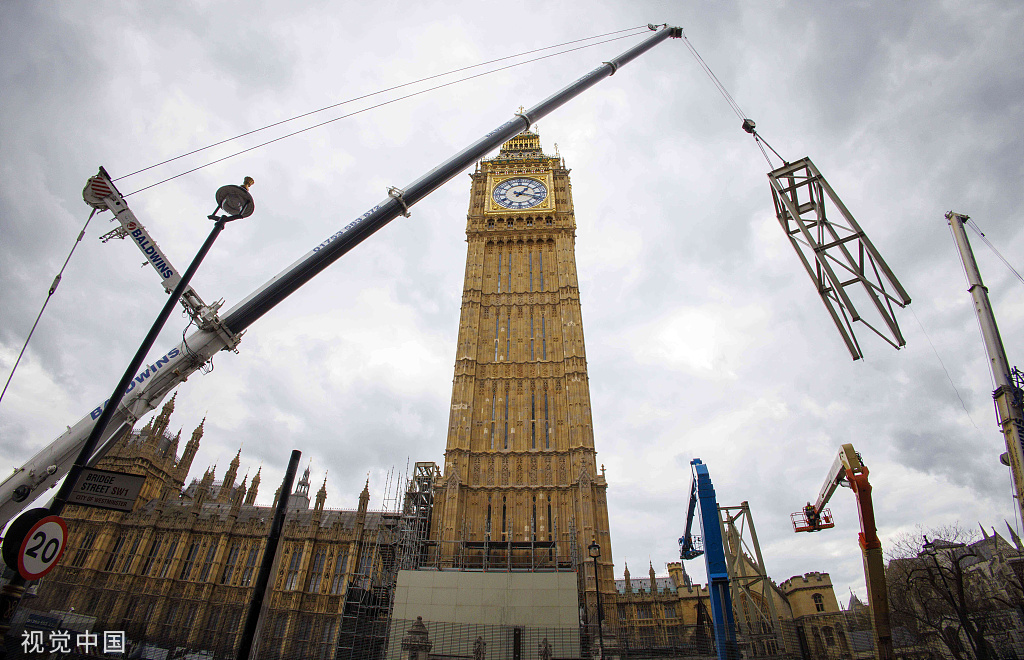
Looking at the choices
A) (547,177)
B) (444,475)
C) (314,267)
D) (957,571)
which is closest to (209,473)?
(444,475)

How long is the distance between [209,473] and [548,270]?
5166cm

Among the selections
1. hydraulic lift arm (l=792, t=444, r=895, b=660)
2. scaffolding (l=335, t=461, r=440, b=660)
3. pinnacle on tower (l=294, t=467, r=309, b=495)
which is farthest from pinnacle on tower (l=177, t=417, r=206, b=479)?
hydraulic lift arm (l=792, t=444, r=895, b=660)

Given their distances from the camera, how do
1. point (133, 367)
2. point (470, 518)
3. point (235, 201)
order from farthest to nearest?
point (470, 518) → point (235, 201) → point (133, 367)

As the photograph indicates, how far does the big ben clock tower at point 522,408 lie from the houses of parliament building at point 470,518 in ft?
0.40

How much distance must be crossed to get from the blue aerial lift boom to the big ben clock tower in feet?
35.0

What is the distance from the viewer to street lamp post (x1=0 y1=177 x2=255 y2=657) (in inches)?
240

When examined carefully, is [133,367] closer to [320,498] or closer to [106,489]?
[106,489]

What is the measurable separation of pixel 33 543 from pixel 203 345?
7322mm

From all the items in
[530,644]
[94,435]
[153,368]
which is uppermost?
[153,368]

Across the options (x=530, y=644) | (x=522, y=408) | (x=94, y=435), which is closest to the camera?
(x=94, y=435)

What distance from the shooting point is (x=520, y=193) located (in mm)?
53469

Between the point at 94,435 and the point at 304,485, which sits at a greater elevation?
the point at 304,485

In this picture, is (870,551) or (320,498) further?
(320,498)

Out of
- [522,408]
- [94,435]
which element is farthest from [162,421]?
[94,435]
